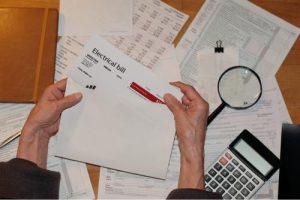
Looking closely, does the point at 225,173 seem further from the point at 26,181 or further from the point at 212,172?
the point at 26,181

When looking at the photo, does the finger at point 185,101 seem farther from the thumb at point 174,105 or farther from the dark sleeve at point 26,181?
the dark sleeve at point 26,181

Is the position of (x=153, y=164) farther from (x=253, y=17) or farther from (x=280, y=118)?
(x=253, y=17)

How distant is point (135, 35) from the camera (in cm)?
104

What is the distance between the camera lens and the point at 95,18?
41.1 inches

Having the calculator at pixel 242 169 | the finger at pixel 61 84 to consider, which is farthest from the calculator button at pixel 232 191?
the finger at pixel 61 84

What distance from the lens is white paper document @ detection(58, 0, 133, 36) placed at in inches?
40.9

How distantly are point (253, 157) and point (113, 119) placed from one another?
33 cm

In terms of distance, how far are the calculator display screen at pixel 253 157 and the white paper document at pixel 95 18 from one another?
1.23ft

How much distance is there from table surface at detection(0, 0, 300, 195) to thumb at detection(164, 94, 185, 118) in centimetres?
16

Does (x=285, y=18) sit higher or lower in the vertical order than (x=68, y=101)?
higher

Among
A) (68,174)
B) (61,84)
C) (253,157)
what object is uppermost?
(61,84)

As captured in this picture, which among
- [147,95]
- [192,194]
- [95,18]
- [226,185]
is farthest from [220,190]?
[95,18]

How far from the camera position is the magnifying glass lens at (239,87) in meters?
1.00

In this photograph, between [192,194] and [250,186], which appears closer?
[192,194]
